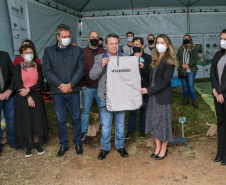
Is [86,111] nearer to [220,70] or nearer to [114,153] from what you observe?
[114,153]

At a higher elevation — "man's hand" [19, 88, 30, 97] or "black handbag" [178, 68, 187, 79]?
"black handbag" [178, 68, 187, 79]

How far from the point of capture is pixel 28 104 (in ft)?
11.0

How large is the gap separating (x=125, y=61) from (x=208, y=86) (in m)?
5.45

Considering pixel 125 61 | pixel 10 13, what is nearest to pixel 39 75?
pixel 125 61

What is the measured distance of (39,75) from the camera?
11.2 feet

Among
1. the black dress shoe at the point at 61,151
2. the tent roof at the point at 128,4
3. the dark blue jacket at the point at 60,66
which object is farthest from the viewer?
the tent roof at the point at 128,4

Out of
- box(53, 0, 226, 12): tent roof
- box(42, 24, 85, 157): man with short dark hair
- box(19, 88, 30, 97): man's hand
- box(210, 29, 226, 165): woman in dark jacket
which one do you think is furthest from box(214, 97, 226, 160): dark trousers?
box(53, 0, 226, 12): tent roof

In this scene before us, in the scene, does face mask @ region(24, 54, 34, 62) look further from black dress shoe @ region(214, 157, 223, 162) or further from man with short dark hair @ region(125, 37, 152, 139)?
black dress shoe @ region(214, 157, 223, 162)

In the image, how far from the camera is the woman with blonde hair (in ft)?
9.44

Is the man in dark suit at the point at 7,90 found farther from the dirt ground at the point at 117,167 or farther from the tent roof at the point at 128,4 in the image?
the tent roof at the point at 128,4

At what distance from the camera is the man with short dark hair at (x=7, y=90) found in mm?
3371

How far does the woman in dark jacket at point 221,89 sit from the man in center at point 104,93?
124 cm

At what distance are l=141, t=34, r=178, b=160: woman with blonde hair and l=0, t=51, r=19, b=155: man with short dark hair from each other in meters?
2.05

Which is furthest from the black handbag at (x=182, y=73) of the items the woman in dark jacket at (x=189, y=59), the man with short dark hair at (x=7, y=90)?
the man with short dark hair at (x=7, y=90)
